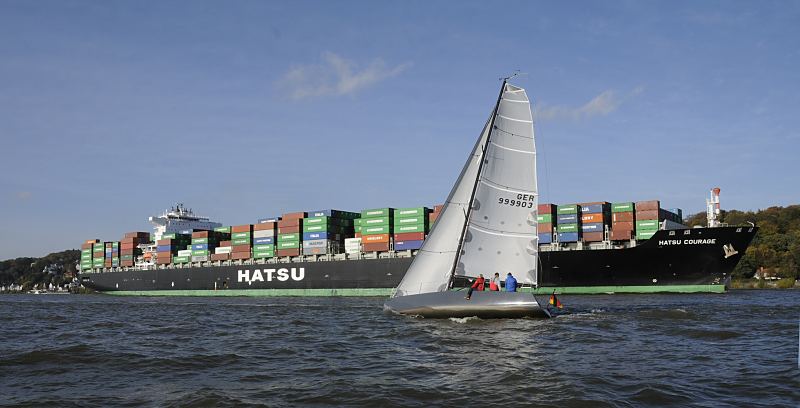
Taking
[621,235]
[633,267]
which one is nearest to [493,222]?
[633,267]

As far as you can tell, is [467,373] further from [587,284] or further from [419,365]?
[587,284]

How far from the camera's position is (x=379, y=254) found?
54.8m

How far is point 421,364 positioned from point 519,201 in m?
11.2

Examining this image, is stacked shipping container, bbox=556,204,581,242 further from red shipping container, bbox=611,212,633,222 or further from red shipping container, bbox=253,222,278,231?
red shipping container, bbox=253,222,278,231

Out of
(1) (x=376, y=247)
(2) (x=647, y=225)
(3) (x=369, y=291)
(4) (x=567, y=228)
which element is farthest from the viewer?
(1) (x=376, y=247)

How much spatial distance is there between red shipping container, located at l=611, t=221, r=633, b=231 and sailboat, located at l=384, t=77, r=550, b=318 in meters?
24.0

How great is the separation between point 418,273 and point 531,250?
428 cm

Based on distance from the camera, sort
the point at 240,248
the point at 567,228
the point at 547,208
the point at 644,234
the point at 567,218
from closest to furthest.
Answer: the point at 644,234 → the point at 567,228 → the point at 567,218 → the point at 547,208 → the point at 240,248

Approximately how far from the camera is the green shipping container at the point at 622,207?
4391 centimetres

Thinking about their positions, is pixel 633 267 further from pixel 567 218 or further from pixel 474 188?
pixel 474 188

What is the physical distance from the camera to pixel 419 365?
12.3 m

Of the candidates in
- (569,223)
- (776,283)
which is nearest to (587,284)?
(569,223)

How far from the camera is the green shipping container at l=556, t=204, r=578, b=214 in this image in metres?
45.2

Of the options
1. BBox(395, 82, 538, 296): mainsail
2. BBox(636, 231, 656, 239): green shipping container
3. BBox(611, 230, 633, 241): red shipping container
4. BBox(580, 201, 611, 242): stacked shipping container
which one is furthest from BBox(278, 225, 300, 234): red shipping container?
BBox(395, 82, 538, 296): mainsail
